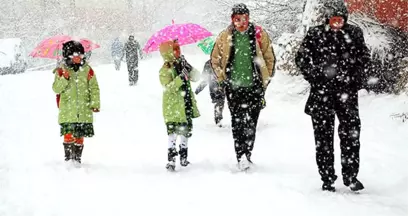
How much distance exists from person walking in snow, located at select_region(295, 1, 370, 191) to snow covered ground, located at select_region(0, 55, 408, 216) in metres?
0.35

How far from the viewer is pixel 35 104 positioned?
558 inches

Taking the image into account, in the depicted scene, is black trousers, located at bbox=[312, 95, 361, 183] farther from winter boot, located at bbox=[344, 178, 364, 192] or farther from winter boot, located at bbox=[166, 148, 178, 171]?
winter boot, located at bbox=[166, 148, 178, 171]

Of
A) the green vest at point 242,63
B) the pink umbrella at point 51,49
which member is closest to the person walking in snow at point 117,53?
the pink umbrella at point 51,49

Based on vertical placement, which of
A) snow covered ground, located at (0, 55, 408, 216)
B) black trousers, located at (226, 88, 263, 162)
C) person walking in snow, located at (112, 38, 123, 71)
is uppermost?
person walking in snow, located at (112, 38, 123, 71)

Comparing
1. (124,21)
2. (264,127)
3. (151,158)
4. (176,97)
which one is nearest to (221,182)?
(176,97)

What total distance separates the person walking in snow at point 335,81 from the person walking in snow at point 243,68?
0.99 metres

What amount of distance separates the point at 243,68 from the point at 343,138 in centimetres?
161

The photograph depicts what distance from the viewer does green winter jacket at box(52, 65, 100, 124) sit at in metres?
6.77

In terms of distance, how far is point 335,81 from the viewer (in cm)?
498

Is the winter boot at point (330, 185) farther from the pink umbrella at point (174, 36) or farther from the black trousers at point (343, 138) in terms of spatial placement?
the pink umbrella at point (174, 36)

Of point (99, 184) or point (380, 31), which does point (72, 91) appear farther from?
point (380, 31)

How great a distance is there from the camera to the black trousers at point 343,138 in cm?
498

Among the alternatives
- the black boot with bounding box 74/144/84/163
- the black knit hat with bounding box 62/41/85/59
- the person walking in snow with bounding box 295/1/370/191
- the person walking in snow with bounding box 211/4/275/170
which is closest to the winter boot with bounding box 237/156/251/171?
the person walking in snow with bounding box 211/4/275/170

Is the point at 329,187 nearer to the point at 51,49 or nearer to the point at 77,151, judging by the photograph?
the point at 77,151
